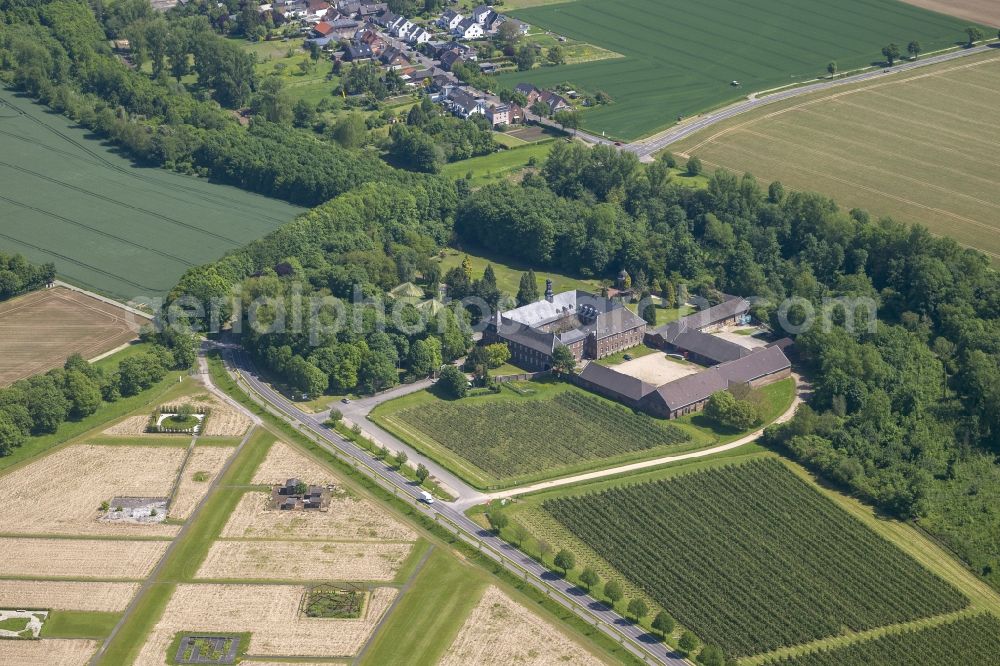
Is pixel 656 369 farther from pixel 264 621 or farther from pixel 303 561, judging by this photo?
pixel 264 621

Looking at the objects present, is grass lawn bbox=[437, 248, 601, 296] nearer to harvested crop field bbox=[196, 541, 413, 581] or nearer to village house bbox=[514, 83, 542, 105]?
harvested crop field bbox=[196, 541, 413, 581]

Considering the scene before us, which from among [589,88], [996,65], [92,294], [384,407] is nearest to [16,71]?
[92,294]

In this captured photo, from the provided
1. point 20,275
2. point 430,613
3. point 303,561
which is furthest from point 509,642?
point 20,275

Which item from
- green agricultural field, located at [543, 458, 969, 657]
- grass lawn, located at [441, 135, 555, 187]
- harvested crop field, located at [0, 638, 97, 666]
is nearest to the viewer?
harvested crop field, located at [0, 638, 97, 666]

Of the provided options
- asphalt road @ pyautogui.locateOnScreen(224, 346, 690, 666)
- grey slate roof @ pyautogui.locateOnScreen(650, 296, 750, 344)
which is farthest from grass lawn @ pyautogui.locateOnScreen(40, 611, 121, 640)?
grey slate roof @ pyautogui.locateOnScreen(650, 296, 750, 344)

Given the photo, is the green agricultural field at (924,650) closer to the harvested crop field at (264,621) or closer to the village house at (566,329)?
the harvested crop field at (264,621)

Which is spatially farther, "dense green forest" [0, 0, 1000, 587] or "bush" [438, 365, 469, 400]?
"bush" [438, 365, 469, 400]

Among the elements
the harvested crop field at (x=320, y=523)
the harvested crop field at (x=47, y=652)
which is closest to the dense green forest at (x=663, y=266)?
the harvested crop field at (x=320, y=523)
